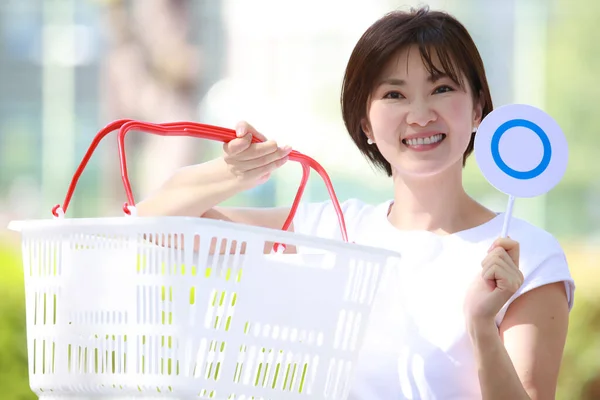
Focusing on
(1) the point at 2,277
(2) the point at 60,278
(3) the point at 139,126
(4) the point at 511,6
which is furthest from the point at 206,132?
(4) the point at 511,6

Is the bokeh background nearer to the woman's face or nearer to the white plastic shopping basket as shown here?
the woman's face

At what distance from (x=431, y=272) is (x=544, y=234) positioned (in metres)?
0.26

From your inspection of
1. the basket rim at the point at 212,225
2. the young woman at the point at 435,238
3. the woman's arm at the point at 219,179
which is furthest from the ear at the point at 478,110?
the basket rim at the point at 212,225

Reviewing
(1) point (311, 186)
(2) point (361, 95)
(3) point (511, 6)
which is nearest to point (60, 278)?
(2) point (361, 95)

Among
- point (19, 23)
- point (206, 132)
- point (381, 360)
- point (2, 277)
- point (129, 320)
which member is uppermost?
point (19, 23)

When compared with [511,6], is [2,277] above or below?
below

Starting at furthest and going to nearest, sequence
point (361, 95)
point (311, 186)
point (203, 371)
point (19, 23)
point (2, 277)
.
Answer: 1. point (19, 23)
2. point (311, 186)
3. point (2, 277)
4. point (361, 95)
5. point (203, 371)

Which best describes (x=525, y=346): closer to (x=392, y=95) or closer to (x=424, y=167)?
(x=424, y=167)

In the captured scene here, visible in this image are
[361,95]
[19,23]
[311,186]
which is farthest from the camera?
[19,23]

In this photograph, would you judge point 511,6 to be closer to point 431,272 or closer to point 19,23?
point 19,23

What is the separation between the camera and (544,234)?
6.75 feet

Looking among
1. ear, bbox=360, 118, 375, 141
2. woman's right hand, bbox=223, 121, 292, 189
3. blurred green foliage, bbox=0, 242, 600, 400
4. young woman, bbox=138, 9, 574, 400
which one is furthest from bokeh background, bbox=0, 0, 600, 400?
woman's right hand, bbox=223, 121, 292, 189

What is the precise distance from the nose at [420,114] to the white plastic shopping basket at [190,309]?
1.62 ft

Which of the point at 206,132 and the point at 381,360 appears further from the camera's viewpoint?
the point at 381,360
